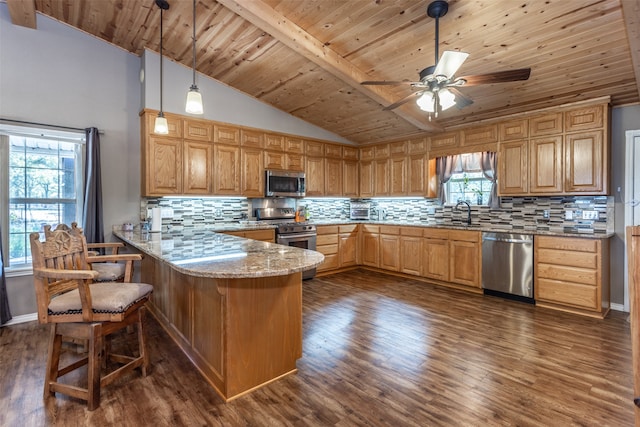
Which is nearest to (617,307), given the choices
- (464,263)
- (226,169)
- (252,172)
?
(464,263)

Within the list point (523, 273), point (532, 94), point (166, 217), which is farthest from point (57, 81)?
point (523, 273)

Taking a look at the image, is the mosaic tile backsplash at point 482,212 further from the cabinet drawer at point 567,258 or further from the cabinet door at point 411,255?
the cabinet door at point 411,255

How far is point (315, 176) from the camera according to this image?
5.81 meters

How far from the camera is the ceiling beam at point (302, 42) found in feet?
9.96

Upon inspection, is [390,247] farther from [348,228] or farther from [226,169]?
[226,169]

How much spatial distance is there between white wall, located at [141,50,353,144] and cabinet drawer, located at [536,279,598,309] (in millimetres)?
4119

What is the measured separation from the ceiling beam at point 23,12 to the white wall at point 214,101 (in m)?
1.08

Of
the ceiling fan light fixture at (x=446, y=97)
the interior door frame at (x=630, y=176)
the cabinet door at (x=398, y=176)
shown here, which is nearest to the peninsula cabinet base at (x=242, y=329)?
the ceiling fan light fixture at (x=446, y=97)

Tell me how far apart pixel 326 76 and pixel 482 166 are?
2707mm

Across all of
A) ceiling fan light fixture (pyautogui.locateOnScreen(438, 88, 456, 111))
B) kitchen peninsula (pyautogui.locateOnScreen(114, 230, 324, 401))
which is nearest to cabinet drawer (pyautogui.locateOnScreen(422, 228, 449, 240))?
ceiling fan light fixture (pyautogui.locateOnScreen(438, 88, 456, 111))

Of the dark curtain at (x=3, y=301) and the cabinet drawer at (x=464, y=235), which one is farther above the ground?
the cabinet drawer at (x=464, y=235)

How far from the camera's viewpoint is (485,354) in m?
2.69

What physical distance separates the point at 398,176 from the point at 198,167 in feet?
11.1

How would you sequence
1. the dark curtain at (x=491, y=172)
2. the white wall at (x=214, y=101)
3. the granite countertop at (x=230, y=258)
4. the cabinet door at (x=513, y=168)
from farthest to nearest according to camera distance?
1. the dark curtain at (x=491, y=172)
2. the cabinet door at (x=513, y=168)
3. the white wall at (x=214, y=101)
4. the granite countertop at (x=230, y=258)
